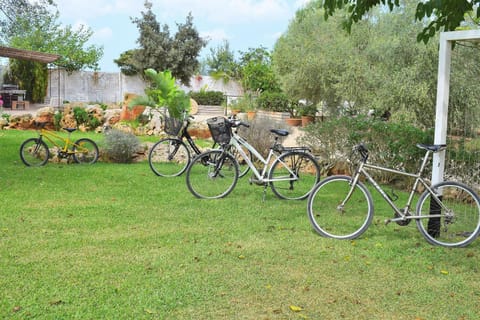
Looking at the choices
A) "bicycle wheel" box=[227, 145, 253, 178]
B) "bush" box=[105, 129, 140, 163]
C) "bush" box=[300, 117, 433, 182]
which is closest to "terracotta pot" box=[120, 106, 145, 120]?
"bush" box=[105, 129, 140, 163]

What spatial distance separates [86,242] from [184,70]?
29.6 metres

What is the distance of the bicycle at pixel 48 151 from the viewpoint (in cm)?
1006

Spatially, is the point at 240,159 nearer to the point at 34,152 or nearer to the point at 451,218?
the point at 34,152

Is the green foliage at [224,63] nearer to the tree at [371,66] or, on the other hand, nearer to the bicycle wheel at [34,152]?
the tree at [371,66]

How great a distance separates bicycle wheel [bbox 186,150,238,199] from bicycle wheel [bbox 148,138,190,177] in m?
1.97

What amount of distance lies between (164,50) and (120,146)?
23.7 metres

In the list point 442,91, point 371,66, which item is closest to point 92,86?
point 371,66

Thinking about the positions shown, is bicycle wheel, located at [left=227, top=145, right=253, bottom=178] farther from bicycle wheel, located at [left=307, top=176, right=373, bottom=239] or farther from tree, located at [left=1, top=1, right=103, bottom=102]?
tree, located at [left=1, top=1, right=103, bottom=102]

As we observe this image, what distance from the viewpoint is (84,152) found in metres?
10.6

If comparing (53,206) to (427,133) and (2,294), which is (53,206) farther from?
(427,133)

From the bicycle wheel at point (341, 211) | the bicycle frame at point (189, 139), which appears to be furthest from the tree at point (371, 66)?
the bicycle frame at point (189, 139)

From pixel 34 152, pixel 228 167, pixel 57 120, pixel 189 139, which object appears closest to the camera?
pixel 228 167

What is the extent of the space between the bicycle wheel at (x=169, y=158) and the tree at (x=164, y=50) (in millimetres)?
23264

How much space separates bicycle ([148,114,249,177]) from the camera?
9305mm
